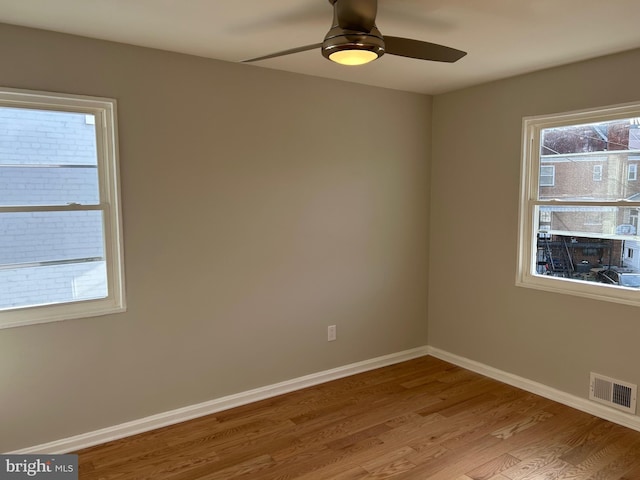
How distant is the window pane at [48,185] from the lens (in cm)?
244

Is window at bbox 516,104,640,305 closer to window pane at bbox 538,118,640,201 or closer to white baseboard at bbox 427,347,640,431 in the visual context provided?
window pane at bbox 538,118,640,201

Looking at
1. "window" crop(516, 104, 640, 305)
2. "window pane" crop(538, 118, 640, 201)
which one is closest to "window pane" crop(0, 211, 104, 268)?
"window" crop(516, 104, 640, 305)

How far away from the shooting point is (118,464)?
2.50 meters

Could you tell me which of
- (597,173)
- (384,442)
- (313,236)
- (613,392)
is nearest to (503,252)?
(597,173)

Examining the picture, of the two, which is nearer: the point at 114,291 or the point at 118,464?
the point at 118,464

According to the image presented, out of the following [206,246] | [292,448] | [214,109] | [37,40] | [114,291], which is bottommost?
[292,448]

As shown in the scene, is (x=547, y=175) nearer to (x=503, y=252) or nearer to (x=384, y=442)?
(x=503, y=252)

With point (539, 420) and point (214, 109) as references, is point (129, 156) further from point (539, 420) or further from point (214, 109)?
point (539, 420)

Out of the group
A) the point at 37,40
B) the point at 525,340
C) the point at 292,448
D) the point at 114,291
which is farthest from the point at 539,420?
the point at 37,40

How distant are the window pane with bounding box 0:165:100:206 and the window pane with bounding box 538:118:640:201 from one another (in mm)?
3071

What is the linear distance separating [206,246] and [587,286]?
102 inches

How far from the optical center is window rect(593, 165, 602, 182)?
9.92 feet

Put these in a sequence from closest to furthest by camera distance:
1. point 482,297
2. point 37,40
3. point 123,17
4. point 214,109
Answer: point 123,17
point 37,40
point 214,109
point 482,297

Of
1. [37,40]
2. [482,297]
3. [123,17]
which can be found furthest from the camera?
[482,297]
